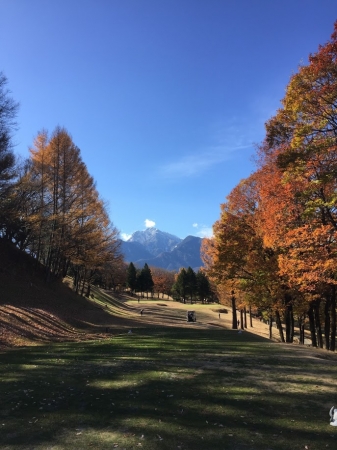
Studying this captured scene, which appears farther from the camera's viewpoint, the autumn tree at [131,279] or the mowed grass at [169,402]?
the autumn tree at [131,279]

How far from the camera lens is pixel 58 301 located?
89.1ft

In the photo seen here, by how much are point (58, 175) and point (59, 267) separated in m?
10.7

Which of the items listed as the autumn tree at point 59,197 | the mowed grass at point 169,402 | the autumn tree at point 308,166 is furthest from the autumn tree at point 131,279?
the mowed grass at point 169,402

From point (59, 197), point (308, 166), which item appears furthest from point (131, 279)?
point (308, 166)

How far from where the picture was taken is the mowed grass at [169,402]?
4.77 metres

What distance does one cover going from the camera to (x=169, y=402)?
6.37 meters

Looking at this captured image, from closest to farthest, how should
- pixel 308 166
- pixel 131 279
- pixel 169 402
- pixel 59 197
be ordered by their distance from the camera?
1. pixel 169 402
2. pixel 308 166
3. pixel 59 197
4. pixel 131 279

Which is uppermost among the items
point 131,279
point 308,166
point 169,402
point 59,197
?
point 59,197

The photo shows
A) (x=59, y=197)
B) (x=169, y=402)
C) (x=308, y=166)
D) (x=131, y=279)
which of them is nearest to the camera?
(x=169, y=402)

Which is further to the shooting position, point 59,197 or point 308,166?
point 59,197

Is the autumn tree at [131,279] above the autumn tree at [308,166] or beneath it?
beneath

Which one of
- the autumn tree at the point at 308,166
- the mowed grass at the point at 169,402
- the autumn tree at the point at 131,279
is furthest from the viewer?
the autumn tree at the point at 131,279

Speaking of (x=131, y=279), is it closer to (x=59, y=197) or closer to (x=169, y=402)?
(x=59, y=197)

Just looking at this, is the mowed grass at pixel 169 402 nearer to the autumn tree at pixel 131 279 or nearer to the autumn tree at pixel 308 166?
the autumn tree at pixel 308 166
